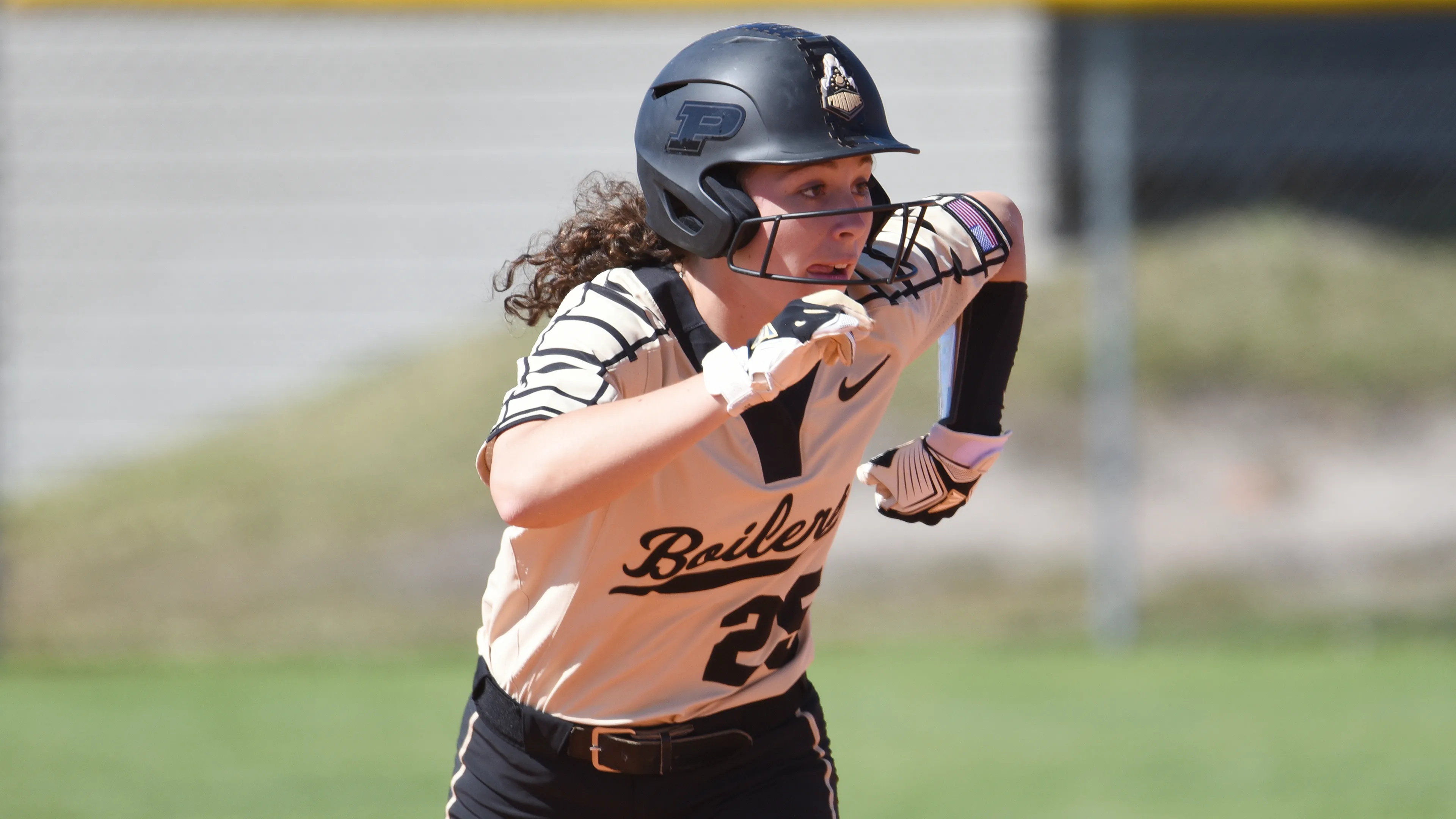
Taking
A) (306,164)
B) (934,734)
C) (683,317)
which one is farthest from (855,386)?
(306,164)

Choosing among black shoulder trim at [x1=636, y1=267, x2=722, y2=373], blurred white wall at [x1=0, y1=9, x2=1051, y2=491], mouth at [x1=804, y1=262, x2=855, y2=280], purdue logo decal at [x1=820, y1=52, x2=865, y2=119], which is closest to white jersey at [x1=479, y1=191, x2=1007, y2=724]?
black shoulder trim at [x1=636, y1=267, x2=722, y2=373]

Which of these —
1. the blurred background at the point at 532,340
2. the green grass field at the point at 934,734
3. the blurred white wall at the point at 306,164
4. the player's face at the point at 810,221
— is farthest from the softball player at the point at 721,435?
the blurred white wall at the point at 306,164

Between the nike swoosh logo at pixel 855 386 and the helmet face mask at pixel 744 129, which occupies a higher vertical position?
the helmet face mask at pixel 744 129

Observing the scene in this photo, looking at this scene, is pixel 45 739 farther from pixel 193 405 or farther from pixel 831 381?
pixel 831 381

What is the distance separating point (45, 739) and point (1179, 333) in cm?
712

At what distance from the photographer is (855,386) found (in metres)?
2.79

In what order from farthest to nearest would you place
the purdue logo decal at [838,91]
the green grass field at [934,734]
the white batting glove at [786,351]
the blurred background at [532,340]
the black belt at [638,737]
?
the blurred background at [532,340], the green grass field at [934,734], the black belt at [638,737], the purdue logo decal at [838,91], the white batting glove at [786,351]

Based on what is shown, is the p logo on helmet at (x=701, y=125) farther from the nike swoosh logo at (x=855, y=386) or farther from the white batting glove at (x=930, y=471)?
the white batting glove at (x=930, y=471)

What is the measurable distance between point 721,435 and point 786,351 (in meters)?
0.63

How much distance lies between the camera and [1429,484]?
29.3 ft

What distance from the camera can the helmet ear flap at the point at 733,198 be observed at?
243cm

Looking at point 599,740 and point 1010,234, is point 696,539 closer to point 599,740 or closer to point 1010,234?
point 599,740

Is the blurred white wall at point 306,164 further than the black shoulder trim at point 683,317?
Yes

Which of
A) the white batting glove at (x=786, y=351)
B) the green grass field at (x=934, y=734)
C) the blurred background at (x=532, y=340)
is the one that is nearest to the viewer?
the white batting glove at (x=786, y=351)
